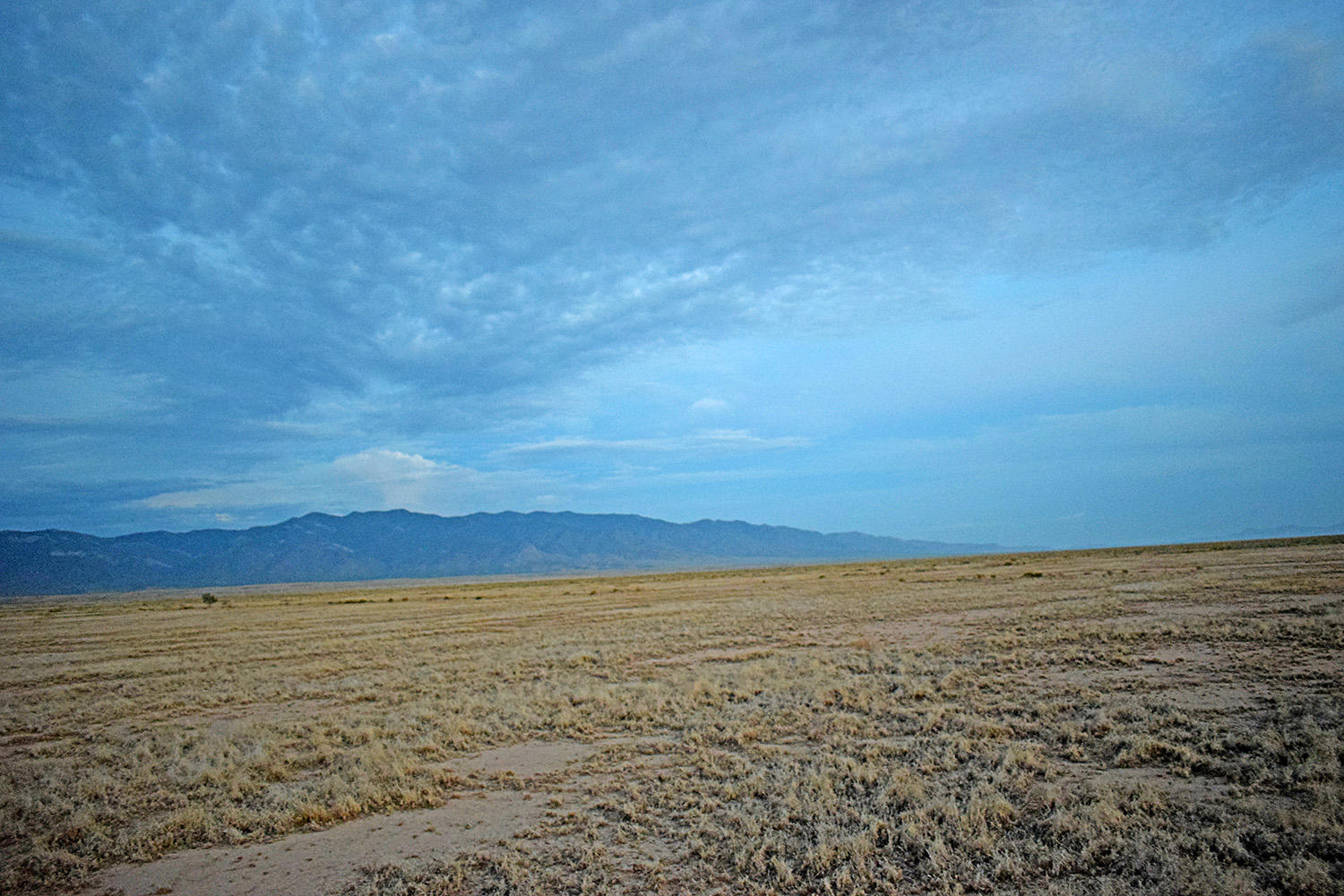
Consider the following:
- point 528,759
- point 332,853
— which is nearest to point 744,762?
point 528,759

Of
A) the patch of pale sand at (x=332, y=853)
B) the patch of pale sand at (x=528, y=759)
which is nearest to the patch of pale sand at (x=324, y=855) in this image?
the patch of pale sand at (x=332, y=853)

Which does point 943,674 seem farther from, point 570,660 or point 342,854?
point 342,854

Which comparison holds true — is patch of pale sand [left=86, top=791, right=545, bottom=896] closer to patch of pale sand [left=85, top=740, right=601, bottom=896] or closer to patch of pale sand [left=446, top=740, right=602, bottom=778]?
patch of pale sand [left=85, top=740, right=601, bottom=896]

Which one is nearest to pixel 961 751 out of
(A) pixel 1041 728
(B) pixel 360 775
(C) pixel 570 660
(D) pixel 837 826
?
(A) pixel 1041 728

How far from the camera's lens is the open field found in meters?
6.78

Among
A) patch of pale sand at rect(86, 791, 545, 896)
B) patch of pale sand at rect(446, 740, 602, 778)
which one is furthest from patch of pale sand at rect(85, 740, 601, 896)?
patch of pale sand at rect(446, 740, 602, 778)

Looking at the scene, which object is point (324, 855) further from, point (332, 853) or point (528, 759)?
point (528, 759)

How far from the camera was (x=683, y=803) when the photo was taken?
28.1 feet

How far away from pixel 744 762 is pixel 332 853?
18.1 ft

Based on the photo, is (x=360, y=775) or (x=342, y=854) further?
(x=360, y=775)

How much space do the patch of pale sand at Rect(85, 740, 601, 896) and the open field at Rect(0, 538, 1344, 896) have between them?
0.07 m

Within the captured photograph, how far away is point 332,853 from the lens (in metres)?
7.79

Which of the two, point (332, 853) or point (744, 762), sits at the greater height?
point (744, 762)

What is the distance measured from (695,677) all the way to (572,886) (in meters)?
10.1
